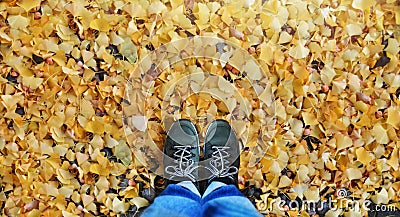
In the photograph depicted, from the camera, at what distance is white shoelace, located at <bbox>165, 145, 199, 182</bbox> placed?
1.20 meters

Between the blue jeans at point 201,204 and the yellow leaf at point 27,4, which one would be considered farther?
the yellow leaf at point 27,4

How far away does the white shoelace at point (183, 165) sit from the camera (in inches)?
47.3

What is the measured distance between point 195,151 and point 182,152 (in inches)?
1.2

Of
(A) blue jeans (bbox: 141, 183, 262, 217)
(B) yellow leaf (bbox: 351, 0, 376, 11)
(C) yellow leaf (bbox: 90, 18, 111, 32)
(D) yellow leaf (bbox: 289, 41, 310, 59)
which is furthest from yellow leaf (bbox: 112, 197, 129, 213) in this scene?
(B) yellow leaf (bbox: 351, 0, 376, 11)

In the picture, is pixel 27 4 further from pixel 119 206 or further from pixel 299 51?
pixel 299 51

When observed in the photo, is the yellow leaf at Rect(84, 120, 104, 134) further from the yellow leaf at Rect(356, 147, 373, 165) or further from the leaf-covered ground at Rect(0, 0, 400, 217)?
the yellow leaf at Rect(356, 147, 373, 165)

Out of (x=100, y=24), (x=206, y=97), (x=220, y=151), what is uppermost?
(x=100, y=24)

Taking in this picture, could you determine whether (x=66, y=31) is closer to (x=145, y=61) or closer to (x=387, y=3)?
(x=145, y=61)

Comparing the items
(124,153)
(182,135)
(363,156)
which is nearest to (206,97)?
(182,135)

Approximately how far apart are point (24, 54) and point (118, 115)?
255 millimetres

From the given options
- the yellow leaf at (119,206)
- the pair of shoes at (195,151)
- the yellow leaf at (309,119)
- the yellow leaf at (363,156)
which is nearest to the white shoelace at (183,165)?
the pair of shoes at (195,151)

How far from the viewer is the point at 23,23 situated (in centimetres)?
117

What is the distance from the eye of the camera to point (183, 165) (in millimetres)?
1205

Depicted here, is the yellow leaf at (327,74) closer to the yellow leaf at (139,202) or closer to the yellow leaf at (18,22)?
the yellow leaf at (139,202)
